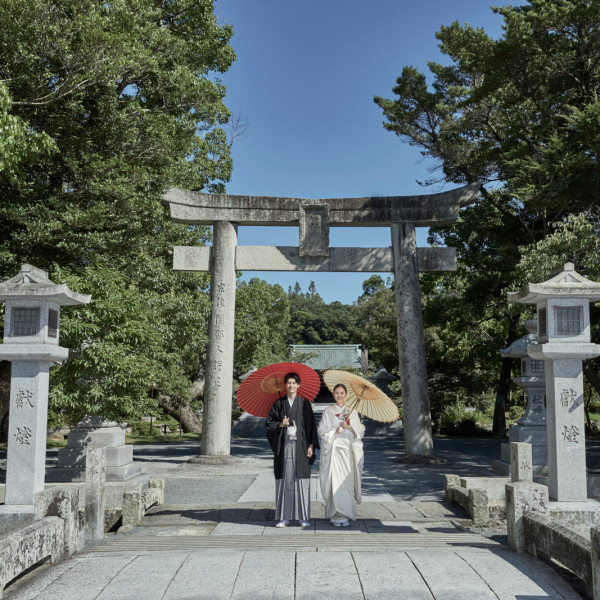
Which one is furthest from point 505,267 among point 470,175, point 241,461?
point 241,461

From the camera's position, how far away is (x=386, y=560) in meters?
4.68

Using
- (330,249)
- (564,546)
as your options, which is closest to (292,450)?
(564,546)

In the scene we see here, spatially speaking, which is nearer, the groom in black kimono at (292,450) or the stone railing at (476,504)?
the groom in black kimono at (292,450)

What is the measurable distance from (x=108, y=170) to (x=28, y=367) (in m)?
7.68

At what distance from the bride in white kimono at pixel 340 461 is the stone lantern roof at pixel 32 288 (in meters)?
3.44

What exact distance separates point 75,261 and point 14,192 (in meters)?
1.93

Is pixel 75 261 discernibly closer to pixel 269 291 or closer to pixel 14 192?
pixel 14 192

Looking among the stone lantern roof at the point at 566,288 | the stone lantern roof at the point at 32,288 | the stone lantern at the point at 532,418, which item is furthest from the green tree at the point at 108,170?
the stone lantern at the point at 532,418

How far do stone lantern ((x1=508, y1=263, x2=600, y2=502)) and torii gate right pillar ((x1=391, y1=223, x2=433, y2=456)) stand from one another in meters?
5.87

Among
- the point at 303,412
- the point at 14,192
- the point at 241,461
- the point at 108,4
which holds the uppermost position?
the point at 108,4

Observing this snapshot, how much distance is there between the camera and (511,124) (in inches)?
500

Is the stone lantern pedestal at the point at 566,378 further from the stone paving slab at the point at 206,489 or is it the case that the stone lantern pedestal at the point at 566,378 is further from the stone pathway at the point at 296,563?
the stone paving slab at the point at 206,489

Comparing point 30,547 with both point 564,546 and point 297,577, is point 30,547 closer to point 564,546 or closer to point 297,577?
point 297,577

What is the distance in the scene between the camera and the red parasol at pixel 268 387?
7.06 metres
